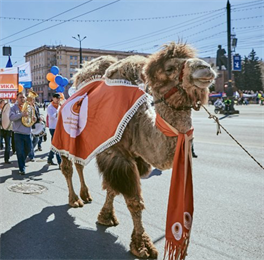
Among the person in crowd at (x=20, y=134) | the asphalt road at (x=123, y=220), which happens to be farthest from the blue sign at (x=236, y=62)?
the person in crowd at (x=20, y=134)

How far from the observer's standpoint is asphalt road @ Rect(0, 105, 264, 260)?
3.52 m

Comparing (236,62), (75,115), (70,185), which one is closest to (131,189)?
(75,115)

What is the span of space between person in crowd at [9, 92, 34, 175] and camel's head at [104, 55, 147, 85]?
4.09 meters

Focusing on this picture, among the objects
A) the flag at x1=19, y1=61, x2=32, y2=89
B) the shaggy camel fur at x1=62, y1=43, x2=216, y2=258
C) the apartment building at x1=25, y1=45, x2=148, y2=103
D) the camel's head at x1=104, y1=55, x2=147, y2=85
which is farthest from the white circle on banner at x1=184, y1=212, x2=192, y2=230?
the apartment building at x1=25, y1=45, x2=148, y2=103

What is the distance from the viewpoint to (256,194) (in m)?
5.36

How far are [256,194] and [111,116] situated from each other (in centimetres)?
313

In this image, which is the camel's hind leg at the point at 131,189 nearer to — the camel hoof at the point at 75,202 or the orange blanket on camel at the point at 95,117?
the orange blanket on camel at the point at 95,117

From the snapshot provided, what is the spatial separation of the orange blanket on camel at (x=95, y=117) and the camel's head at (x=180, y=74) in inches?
23.3

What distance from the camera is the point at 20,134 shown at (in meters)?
7.48

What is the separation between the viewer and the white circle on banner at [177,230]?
9.50 feet

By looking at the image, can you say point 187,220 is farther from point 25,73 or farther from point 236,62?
point 236,62

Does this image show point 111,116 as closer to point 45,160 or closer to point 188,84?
point 188,84

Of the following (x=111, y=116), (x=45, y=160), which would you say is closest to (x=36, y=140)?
(x=45, y=160)

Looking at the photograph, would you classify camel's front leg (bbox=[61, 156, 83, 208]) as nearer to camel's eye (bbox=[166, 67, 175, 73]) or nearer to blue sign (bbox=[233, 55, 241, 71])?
camel's eye (bbox=[166, 67, 175, 73])
